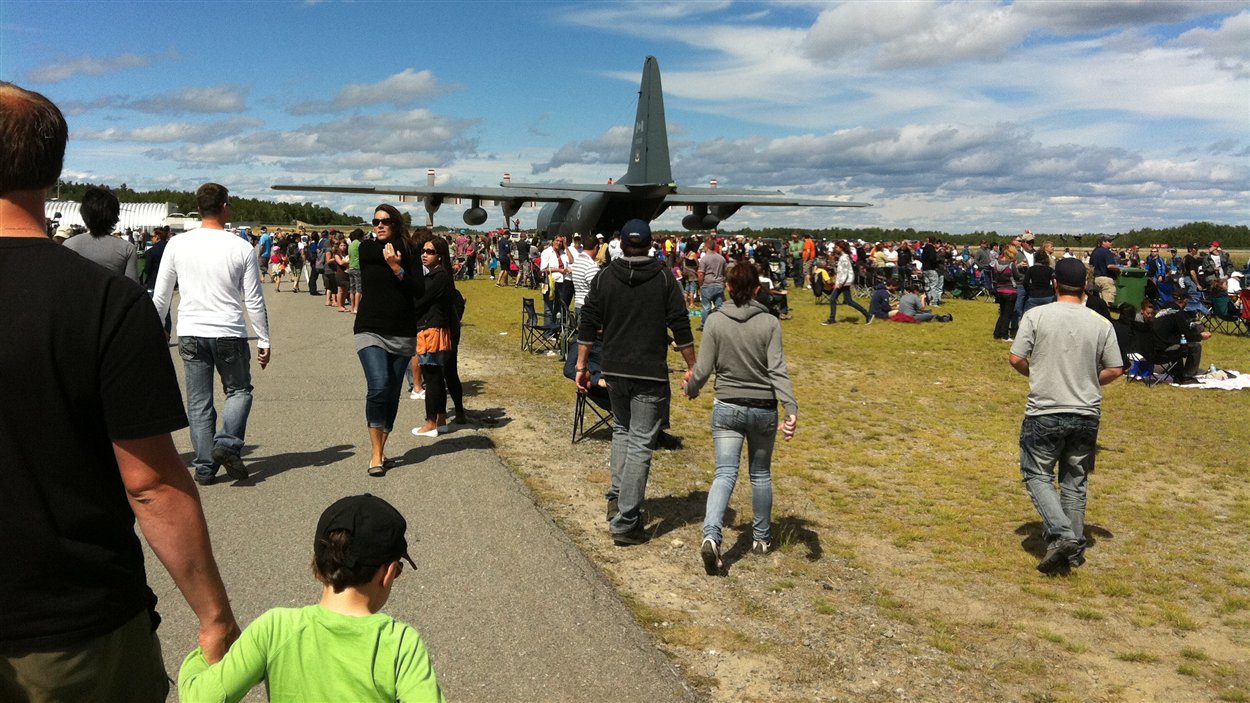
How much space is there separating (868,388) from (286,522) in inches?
363

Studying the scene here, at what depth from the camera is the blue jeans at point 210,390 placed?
22.2 feet

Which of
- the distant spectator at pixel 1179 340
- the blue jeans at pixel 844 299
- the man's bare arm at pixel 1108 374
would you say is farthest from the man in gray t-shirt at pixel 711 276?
the man's bare arm at pixel 1108 374

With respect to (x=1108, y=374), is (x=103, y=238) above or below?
Result: above

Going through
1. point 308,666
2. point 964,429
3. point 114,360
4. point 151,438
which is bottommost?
point 964,429

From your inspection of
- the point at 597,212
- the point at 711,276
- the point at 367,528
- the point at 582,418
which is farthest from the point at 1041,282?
the point at 597,212

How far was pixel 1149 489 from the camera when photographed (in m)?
8.18

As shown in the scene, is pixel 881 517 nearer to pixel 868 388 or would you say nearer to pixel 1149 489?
pixel 1149 489

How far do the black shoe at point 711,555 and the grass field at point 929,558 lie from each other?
0.10 meters

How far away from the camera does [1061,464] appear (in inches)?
235

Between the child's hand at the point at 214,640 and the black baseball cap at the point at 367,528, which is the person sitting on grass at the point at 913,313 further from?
the child's hand at the point at 214,640

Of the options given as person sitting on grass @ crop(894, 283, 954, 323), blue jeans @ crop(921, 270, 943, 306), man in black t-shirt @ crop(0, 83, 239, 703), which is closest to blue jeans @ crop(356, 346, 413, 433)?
man in black t-shirt @ crop(0, 83, 239, 703)

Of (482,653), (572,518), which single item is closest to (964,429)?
(572,518)

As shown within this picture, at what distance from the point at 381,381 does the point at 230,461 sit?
1270 mm

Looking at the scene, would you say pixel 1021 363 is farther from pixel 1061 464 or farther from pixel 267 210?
pixel 267 210
